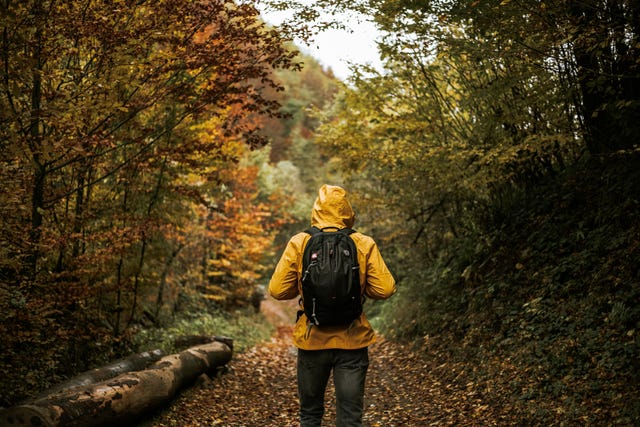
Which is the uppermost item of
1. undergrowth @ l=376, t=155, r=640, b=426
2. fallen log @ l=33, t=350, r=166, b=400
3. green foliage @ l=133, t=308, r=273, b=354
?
undergrowth @ l=376, t=155, r=640, b=426

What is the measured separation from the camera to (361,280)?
368 centimetres

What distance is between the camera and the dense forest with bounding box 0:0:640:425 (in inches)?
209

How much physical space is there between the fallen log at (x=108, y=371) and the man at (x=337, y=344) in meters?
3.05

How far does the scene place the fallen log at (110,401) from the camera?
14.3ft

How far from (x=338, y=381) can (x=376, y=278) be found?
0.79m

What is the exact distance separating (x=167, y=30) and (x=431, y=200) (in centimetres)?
920

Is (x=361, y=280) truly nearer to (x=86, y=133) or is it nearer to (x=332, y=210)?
(x=332, y=210)

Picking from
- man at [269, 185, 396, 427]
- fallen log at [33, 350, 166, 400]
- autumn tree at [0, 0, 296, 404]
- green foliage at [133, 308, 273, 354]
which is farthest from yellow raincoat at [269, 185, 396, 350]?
green foliage at [133, 308, 273, 354]

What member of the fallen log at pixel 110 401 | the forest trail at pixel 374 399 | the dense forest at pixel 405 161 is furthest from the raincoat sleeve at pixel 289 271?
the forest trail at pixel 374 399

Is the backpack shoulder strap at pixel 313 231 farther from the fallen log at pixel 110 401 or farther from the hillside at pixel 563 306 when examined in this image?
the hillside at pixel 563 306

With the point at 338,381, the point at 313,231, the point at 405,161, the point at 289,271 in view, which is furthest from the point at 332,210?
the point at 405,161

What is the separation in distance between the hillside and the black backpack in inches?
106

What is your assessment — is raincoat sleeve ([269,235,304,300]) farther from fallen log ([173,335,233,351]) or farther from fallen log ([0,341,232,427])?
fallen log ([173,335,233,351])

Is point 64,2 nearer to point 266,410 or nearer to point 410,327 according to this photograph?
point 266,410
